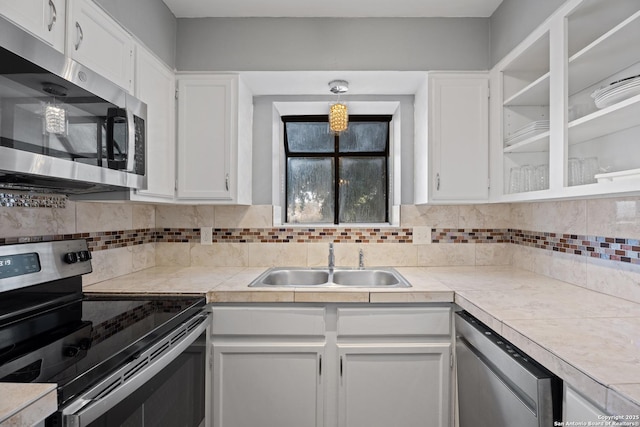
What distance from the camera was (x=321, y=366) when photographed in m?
1.63

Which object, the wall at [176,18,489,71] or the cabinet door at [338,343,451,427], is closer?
the cabinet door at [338,343,451,427]

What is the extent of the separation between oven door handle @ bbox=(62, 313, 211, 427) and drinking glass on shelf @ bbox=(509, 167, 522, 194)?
175cm

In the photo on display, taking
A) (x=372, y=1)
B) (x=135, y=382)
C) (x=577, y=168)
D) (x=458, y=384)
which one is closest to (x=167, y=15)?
(x=372, y=1)

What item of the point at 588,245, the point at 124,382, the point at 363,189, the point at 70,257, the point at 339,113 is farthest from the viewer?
the point at 363,189

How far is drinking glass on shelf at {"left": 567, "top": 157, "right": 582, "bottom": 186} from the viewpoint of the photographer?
1334 millimetres

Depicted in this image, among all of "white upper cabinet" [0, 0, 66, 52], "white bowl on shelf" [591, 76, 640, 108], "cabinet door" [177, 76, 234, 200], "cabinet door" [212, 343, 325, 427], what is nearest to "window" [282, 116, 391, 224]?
"cabinet door" [177, 76, 234, 200]

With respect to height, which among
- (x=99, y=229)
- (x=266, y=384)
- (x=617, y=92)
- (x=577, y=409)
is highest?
(x=617, y=92)

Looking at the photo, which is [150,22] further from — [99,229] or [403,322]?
[403,322]

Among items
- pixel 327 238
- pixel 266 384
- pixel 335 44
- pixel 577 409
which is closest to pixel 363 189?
pixel 327 238

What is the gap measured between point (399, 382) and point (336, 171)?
161cm

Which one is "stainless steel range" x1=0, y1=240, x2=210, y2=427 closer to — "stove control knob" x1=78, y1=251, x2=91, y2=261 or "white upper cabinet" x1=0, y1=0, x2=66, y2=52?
"stove control knob" x1=78, y1=251, x2=91, y2=261

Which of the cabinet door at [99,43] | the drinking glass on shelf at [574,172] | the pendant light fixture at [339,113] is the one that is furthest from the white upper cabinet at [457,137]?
the cabinet door at [99,43]

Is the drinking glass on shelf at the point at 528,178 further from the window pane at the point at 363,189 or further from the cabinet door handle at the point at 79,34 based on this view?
the cabinet door handle at the point at 79,34

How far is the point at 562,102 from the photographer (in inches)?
54.2
